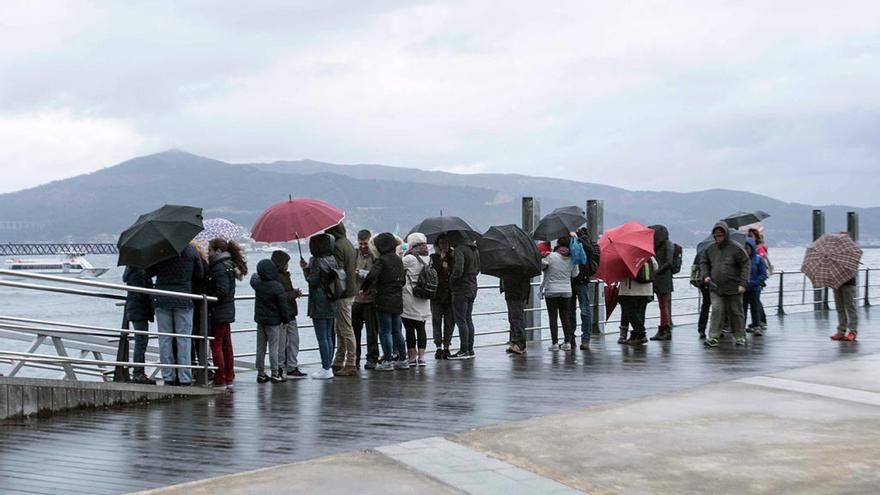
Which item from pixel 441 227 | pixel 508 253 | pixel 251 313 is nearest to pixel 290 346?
pixel 441 227

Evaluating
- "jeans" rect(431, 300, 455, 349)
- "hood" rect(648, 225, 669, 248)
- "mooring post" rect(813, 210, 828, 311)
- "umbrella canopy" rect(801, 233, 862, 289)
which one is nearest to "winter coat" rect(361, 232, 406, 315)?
"jeans" rect(431, 300, 455, 349)

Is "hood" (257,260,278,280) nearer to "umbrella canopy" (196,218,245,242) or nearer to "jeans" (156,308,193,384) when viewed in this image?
"umbrella canopy" (196,218,245,242)

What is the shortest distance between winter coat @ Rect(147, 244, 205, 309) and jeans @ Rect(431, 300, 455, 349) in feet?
12.3

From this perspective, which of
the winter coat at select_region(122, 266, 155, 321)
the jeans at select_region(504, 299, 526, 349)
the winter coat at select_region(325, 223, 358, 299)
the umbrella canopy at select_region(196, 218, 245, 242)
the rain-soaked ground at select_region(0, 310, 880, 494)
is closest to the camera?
the rain-soaked ground at select_region(0, 310, 880, 494)

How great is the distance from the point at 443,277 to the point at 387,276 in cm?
134

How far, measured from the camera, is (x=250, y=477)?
652 centimetres

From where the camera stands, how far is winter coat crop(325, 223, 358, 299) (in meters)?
11.8

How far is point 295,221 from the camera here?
1138 centimetres

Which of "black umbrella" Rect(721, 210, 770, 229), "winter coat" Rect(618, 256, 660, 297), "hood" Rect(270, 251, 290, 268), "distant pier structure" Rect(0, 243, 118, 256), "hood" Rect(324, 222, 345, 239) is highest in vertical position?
"distant pier structure" Rect(0, 243, 118, 256)

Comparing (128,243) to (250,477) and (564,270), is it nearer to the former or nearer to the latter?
(250,477)

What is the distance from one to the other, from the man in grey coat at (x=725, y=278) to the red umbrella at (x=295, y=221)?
16.8 ft

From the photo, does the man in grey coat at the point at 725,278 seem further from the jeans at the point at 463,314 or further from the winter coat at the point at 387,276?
the winter coat at the point at 387,276

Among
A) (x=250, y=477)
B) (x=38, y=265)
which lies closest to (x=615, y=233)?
(x=250, y=477)

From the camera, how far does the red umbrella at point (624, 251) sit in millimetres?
14289
